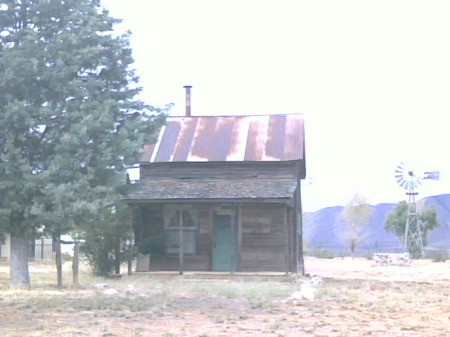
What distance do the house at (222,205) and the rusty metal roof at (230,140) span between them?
3 centimetres

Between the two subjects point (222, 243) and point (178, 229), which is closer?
point (178, 229)

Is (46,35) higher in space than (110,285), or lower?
higher

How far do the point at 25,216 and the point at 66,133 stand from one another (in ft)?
7.16

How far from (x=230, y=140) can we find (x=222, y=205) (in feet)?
9.97

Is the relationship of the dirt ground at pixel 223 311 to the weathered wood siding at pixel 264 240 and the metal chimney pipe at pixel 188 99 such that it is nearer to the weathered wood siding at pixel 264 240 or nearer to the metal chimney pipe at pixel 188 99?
the weathered wood siding at pixel 264 240

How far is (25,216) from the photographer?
1544cm

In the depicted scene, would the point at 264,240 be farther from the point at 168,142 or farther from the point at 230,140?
the point at 168,142

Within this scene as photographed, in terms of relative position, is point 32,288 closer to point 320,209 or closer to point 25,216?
point 25,216

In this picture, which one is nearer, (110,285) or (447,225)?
(110,285)

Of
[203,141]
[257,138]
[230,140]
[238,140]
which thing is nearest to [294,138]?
[257,138]

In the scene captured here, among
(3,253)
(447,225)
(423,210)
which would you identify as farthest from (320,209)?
(3,253)

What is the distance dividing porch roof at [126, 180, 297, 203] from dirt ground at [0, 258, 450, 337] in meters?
3.20

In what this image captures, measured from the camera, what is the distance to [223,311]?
1349cm

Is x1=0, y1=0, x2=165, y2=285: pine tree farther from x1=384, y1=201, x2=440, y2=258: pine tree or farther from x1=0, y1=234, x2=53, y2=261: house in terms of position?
x1=384, y1=201, x2=440, y2=258: pine tree
